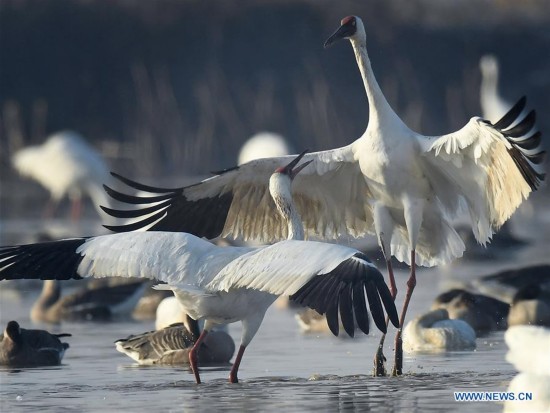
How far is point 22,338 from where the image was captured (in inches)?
404

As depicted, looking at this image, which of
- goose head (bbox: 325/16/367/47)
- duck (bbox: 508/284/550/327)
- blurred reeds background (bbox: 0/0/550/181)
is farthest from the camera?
blurred reeds background (bbox: 0/0/550/181)

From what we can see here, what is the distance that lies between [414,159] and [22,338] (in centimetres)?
285

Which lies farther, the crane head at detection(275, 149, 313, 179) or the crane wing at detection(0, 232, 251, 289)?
the crane head at detection(275, 149, 313, 179)

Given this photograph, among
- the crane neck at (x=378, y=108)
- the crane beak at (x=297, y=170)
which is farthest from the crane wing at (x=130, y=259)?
the crane neck at (x=378, y=108)

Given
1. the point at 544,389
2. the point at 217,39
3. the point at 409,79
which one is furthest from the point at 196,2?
the point at 544,389

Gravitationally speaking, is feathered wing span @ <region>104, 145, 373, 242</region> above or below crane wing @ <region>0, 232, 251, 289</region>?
above

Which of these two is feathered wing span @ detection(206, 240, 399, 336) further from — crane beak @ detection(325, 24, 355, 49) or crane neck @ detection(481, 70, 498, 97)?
crane neck @ detection(481, 70, 498, 97)

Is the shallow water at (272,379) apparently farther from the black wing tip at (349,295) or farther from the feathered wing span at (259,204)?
the feathered wing span at (259,204)

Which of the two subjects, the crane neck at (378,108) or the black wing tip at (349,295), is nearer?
the black wing tip at (349,295)

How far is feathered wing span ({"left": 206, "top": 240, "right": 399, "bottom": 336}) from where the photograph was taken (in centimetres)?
762

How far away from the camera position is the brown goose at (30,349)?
10.1 meters

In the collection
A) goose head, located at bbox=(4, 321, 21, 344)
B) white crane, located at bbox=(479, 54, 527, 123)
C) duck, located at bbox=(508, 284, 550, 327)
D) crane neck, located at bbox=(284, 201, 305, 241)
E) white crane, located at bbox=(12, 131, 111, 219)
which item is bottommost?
goose head, located at bbox=(4, 321, 21, 344)

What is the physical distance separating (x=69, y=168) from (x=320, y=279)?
535 inches

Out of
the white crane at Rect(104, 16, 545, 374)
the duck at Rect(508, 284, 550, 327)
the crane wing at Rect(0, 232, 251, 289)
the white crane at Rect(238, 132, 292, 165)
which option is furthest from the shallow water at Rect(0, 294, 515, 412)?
the white crane at Rect(238, 132, 292, 165)
